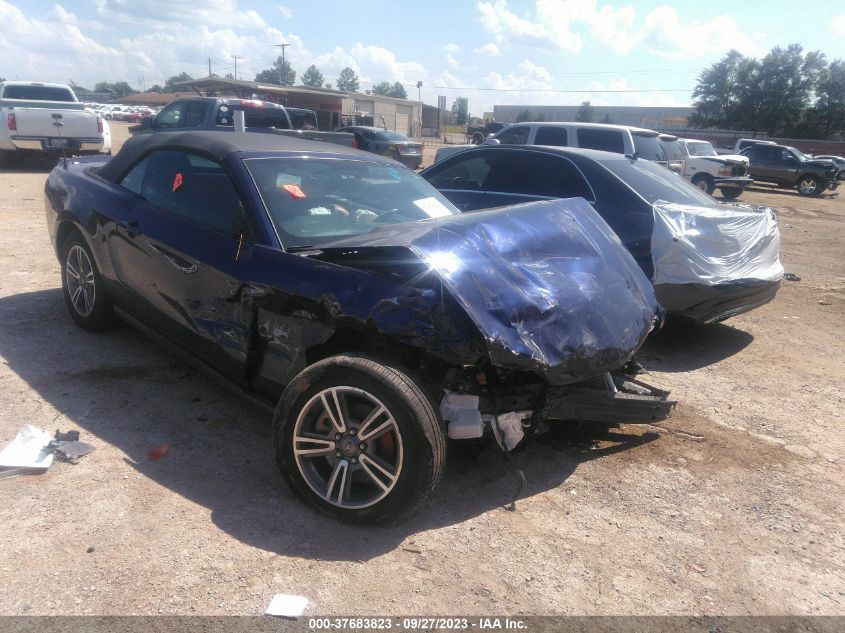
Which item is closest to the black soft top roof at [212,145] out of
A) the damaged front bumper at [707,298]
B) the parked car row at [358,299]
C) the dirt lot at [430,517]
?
the parked car row at [358,299]

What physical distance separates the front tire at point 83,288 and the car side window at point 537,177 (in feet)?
12.5

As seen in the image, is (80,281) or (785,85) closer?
(80,281)

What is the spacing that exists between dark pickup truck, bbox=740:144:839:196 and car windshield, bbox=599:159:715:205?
21.1 meters

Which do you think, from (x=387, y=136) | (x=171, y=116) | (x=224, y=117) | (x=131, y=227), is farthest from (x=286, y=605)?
(x=387, y=136)

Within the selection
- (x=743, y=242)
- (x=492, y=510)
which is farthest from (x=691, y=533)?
(x=743, y=242)

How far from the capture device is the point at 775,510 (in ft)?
10.6

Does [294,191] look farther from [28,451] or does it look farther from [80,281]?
[80,281]

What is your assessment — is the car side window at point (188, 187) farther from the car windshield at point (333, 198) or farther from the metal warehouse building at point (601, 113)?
the metal warehouse building at point (601, 113)

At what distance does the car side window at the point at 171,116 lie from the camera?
13.4 m

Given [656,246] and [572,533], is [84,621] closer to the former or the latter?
[572,533]

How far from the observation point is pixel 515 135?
1277cm

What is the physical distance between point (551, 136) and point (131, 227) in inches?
367

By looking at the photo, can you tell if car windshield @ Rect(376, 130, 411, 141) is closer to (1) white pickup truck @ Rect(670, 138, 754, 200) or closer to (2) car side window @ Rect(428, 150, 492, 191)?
(1) white pickup truck @ Rect(670, 138, 754, 200)


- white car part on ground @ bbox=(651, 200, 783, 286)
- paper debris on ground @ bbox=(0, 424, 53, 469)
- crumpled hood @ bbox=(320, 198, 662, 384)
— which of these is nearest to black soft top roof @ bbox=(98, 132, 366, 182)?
crumpled hood @ bbox=(320, 198, 662, 384)
